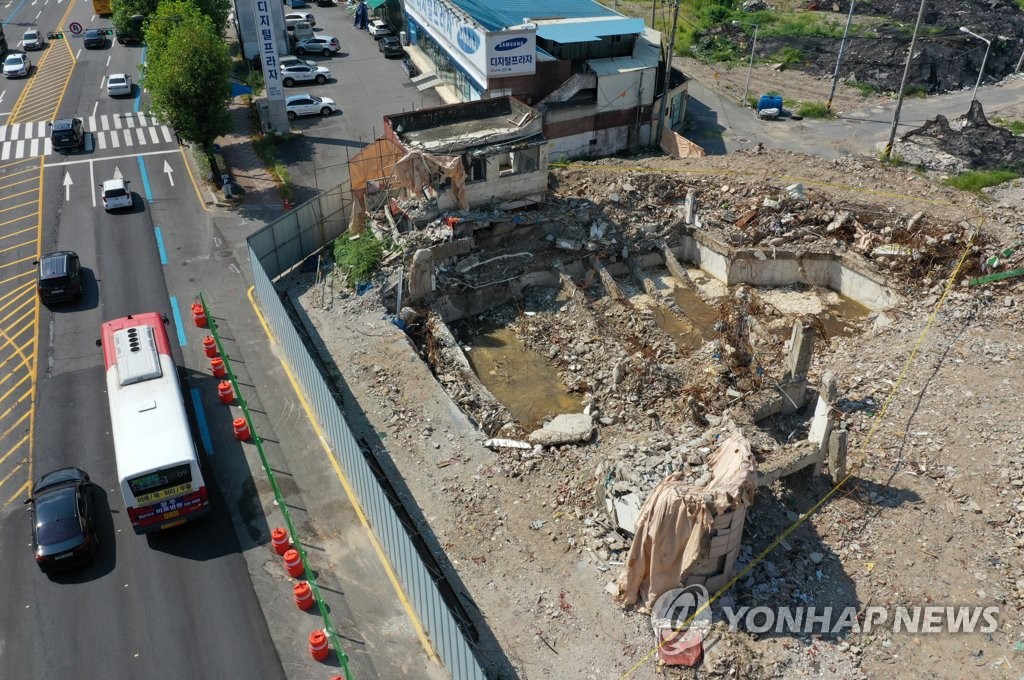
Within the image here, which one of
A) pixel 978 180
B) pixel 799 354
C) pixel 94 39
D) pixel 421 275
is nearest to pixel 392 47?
pixel 94 39

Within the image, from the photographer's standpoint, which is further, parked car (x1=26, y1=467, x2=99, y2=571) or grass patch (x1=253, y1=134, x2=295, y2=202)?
grass patch (x1=253, y1=134, x2=295, y2=202)

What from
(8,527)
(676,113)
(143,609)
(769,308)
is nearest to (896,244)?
(769,308)

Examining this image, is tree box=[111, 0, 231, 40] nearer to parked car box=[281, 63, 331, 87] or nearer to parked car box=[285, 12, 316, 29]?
parked car box=[281, 63, 331, 87]

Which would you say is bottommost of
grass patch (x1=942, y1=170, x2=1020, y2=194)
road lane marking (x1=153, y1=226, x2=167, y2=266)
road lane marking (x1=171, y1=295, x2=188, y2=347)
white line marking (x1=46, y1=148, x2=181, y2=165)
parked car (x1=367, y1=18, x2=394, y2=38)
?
road lane marking (x1=171, y1=295, x2=188, y2=347)

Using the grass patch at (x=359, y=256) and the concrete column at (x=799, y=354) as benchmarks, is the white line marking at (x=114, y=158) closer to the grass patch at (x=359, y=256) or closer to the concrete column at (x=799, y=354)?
the grass patch at (x=359, y=256)

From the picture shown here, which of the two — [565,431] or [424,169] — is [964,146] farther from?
[565,431]

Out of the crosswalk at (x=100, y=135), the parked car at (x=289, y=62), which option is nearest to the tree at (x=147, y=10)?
the parked car at (x=289, y=62)

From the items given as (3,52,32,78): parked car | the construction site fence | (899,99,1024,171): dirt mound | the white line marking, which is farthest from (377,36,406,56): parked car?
(899,99,1024,171): dirt mound
